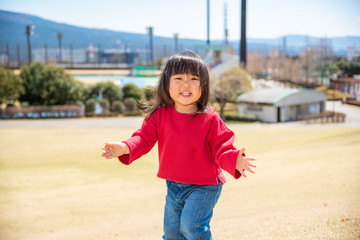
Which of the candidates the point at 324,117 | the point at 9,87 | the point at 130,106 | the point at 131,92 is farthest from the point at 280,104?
the point at 9,87

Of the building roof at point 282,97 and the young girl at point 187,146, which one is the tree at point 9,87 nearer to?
the building roof at point 282,97

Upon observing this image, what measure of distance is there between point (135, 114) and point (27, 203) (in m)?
30.0

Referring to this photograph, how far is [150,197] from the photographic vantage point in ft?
29.5

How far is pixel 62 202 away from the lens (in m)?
8.80

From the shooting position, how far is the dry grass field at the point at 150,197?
4.80m

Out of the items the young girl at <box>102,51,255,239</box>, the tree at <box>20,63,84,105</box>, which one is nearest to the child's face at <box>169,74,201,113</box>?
the young girl at <box>102,51,255,239</box>

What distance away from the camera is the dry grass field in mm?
4801

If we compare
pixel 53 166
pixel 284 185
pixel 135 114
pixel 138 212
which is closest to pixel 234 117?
pixel 135 114

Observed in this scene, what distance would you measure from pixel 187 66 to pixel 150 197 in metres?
6.41

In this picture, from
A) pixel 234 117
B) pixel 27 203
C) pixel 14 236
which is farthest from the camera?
pixel 234 117

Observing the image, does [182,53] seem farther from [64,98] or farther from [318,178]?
[64,98]

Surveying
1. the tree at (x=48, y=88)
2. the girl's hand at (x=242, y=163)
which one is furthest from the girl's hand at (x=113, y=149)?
the tree at (x=48, y=88)

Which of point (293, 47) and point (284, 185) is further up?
point (293, 47)

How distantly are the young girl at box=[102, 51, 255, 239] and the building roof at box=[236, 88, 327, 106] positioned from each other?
34.5 m
